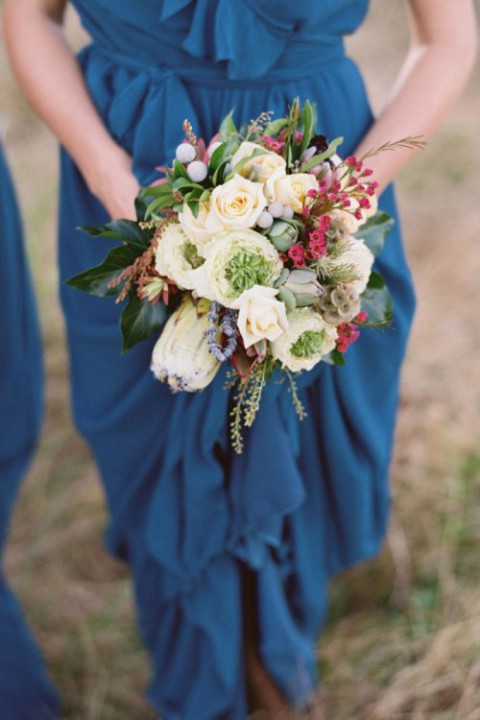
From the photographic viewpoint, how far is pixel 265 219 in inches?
36.8

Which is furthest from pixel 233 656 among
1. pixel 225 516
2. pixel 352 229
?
pixel 352 229

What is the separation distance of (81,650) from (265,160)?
61.2 inches

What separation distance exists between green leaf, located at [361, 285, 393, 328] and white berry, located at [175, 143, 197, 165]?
1.05ft

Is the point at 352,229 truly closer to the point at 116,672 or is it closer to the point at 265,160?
the point at 265,160

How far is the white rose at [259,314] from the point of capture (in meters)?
0.90

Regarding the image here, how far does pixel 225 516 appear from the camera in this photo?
4.60 feet

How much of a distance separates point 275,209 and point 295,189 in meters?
0.04

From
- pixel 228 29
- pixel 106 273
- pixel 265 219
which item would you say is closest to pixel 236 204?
pixel 265 219

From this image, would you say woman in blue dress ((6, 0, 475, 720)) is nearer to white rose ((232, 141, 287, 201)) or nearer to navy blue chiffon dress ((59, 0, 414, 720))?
navy blue chiffon dress ((59, 0, 414, 720))

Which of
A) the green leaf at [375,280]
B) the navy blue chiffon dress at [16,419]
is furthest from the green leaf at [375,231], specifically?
the navy blue chiffon dress at [16,419]

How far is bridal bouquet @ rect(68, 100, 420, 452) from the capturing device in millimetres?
921

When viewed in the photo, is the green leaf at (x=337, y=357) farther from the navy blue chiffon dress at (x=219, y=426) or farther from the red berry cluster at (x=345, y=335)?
the navy blue chiffon dress at (x=219, y=426)

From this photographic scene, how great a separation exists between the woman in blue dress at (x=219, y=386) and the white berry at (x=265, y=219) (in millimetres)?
329

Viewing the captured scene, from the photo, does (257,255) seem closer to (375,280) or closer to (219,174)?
(219,174)
